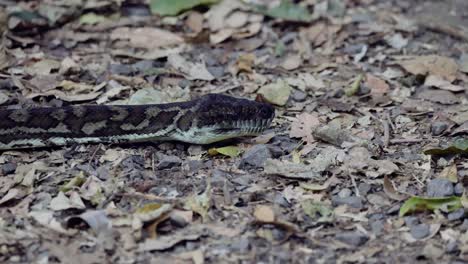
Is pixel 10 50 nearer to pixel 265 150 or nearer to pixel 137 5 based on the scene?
pixel 137 5

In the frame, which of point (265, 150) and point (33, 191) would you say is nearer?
point (33, 191)

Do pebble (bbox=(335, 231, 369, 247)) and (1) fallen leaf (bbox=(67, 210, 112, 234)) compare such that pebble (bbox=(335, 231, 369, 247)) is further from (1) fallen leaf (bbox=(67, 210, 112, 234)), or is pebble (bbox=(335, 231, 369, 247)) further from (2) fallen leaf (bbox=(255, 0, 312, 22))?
(2) fallen leaf (bbox=(255, 0, 312, 22))

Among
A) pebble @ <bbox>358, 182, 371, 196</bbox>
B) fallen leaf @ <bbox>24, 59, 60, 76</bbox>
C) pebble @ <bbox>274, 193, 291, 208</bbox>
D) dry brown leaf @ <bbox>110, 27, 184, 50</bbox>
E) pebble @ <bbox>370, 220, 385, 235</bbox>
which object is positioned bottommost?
dry brown leaf @ <bbox>110, 27, 184, 50</bbox>

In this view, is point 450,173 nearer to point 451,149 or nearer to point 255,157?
point 451,149

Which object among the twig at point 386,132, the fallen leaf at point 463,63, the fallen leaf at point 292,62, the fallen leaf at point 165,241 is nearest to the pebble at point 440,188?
the twig at point 386,132

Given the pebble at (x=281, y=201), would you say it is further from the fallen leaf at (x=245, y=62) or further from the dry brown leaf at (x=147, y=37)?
the dry brown leaf at (x=147, y=37)

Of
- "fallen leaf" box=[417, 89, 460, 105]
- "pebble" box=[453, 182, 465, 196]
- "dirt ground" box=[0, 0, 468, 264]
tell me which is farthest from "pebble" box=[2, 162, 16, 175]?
"fallen leaf" box=[417, 89, 460, 105]

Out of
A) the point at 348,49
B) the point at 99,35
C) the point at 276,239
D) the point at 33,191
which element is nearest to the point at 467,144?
the point at 276,239
